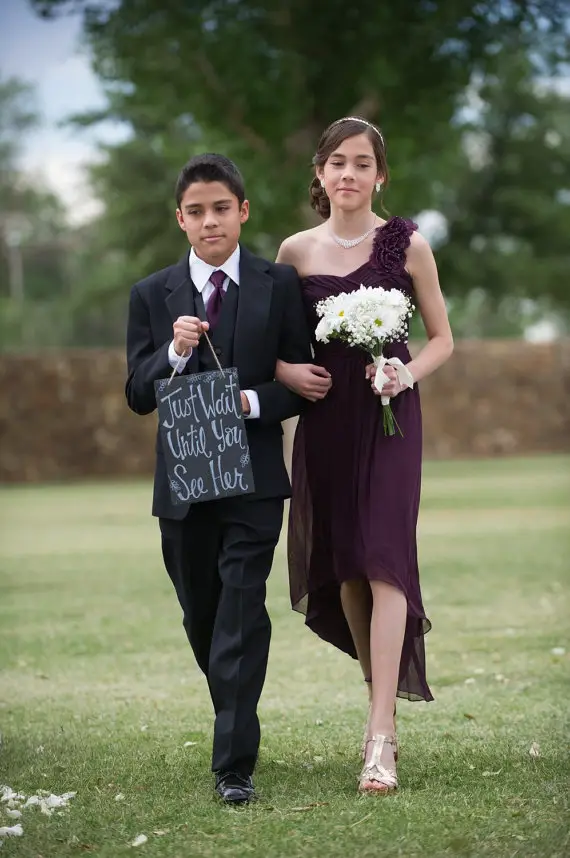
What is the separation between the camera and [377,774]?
5.54m

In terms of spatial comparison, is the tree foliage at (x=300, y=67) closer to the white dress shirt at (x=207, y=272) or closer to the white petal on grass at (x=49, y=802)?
the white dress shirt at (x=207, y=272)

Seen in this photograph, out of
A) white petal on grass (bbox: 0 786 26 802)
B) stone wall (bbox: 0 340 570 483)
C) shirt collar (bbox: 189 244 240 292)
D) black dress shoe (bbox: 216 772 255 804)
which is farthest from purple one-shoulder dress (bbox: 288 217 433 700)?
stone wall (bbox: 0 340 570 483)

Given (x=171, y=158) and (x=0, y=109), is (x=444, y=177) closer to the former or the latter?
(x=171, y=158)

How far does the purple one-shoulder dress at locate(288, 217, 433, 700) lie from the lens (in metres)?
5.80

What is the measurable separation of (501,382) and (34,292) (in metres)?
48.1

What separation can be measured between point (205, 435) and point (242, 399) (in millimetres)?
186

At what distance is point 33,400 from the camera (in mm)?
31641

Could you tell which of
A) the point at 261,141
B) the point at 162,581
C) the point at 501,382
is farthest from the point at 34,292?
the point at 162,581

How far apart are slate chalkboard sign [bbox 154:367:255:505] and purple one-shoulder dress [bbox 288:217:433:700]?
56 centimetres

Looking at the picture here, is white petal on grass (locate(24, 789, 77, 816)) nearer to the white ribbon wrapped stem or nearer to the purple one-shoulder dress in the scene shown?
the purple one-shoulder dress

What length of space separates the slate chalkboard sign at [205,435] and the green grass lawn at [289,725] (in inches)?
43.0

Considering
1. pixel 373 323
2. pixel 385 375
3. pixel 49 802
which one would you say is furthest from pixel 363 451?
pixel 49 802

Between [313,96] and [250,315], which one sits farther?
[313,96]

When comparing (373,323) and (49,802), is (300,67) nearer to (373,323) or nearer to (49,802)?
(373,323)
